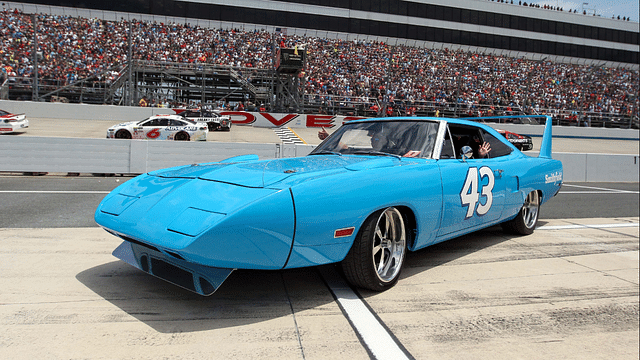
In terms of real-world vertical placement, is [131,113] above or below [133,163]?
above

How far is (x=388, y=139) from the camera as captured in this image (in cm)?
377

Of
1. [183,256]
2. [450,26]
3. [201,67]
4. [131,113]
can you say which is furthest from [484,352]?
[450,26]

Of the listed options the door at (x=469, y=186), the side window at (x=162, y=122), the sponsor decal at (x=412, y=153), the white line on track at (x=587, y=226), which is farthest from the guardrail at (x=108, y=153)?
the sponsor decal at (x=412, y=153)

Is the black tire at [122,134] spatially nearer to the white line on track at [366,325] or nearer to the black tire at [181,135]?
the black tire at [181,135]

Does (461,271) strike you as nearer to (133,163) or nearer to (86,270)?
(86,270)

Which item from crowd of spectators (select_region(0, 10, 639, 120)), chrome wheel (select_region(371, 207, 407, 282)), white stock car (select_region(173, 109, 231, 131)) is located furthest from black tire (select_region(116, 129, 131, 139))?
chrome wheel (select_region(371, 207, 407, 282))

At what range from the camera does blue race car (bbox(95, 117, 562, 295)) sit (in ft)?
7.65

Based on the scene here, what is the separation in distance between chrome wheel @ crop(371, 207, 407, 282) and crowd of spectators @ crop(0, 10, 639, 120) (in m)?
22.7

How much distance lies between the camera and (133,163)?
1055cm

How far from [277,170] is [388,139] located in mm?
1260

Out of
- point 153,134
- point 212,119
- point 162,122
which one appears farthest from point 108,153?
point 212,119

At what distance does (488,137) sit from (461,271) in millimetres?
1558

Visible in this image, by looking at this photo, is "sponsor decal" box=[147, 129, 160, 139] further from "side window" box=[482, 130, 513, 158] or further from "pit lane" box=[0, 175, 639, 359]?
"side window" box=[482, 130, 513, 158]

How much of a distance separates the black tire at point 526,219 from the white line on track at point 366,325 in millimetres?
2612
